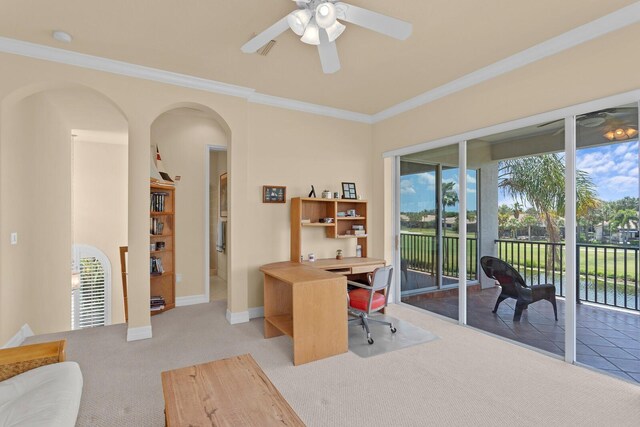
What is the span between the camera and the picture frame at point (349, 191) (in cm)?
466

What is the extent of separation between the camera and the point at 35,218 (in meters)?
3.65

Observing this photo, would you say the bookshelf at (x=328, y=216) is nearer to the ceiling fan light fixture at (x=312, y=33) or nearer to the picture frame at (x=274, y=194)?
the picture frame at (x=274, y=194)

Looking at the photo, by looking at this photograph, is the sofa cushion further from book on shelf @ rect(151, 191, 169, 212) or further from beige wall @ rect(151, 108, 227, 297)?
beige wall @ rect(151, 108, 227, 297)

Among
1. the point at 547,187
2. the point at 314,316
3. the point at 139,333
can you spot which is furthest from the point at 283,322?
the point at 547,187

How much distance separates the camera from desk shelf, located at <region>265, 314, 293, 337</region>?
3.09 meters

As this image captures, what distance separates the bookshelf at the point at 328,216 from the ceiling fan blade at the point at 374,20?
7.75 ft

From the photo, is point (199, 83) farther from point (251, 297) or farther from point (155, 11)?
point (251, 297)

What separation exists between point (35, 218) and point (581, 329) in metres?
5.76

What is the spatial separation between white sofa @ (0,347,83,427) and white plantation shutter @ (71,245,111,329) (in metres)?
4.68

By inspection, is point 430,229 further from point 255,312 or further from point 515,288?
point 255,312

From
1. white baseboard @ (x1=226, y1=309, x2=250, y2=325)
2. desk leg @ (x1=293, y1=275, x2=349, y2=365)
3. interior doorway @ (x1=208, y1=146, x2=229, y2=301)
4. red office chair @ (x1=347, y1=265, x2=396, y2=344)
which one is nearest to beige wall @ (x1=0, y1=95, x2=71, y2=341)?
white baseboard @ (x1=226, y1=309, x2=250, y2=325)

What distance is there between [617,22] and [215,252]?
22.7ft

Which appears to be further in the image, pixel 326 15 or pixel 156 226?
pixel 156 226

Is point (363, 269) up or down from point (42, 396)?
up
